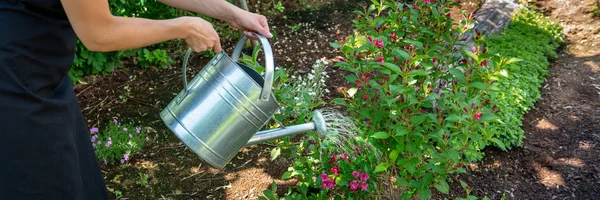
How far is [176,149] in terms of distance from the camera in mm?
3330

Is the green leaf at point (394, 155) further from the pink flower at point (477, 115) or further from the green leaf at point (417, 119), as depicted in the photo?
the pink flower at point (477, 115)

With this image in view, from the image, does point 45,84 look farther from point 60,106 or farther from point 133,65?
point 133,65

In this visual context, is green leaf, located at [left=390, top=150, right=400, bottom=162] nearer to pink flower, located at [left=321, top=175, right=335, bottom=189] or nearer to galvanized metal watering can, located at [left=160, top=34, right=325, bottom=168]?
pink flower, located at [left=321, top=175, right=335, bottom=189]

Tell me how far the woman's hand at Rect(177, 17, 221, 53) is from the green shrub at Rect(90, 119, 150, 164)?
1.77 metres

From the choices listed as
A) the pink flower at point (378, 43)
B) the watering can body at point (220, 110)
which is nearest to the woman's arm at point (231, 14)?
the watering can body at point (220, 110)

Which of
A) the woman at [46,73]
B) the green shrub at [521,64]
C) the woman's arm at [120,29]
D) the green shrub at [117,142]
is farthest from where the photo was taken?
the green shrub at [521,64]

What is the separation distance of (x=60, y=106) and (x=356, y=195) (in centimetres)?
130

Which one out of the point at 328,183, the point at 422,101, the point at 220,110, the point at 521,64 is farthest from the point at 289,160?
the point at 521,64

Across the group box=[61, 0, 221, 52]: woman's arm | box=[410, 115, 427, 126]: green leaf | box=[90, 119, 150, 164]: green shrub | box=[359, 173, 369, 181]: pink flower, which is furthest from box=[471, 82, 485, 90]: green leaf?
box=[90, 119, 150, 164]: green shrub

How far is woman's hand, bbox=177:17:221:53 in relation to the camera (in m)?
1.55

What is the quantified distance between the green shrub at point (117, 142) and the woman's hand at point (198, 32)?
1.77 metres

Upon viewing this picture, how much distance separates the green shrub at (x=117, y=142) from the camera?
322cm

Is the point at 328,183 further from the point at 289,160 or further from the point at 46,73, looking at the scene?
the point at 46,73

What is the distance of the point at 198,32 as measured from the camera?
5.13 feet
